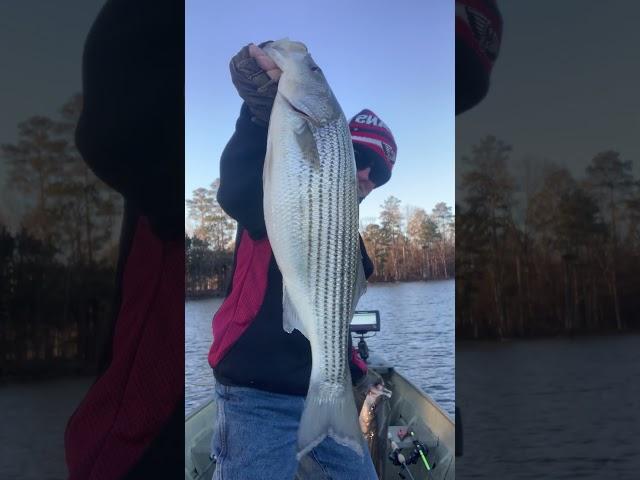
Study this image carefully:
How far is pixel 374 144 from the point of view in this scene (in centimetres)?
262

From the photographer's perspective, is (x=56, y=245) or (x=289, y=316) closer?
(x=289, y=316)

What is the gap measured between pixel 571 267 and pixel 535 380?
1.57 ft

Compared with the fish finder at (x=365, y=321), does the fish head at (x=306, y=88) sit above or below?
above

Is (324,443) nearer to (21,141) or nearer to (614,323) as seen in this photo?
(614,323)

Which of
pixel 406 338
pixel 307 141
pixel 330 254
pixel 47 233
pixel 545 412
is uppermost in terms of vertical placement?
pixel 307 141

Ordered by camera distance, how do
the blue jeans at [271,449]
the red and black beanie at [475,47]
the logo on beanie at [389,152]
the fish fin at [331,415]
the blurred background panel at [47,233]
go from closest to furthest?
the fish fin at [331,415]
the blue jeans at [271,449]
the logo on beanie at [389,152]
the red and black beanie at [475,47]
the blurred background panel at [47,233]

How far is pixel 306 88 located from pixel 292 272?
609mm

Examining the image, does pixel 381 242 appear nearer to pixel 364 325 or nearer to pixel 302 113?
pixel 364 325

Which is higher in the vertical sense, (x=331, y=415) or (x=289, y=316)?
(x=289, y=316)

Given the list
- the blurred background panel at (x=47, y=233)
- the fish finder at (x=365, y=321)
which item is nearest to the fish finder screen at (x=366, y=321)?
the fish finder at (x=365, y=321)

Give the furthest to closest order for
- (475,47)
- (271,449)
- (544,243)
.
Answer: (544,243) < (475,47) < (271,449)

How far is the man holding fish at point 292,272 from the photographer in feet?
7.98

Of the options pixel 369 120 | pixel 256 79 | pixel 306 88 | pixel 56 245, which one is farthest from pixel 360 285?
pixel 56 245

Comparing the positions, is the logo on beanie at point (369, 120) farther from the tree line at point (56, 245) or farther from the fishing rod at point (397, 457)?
the fishing rod at point (397, 457)
